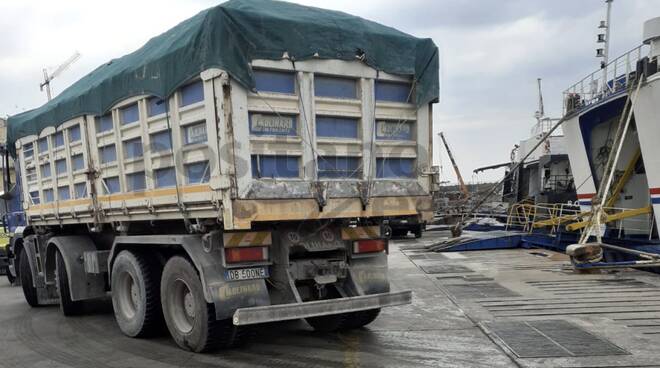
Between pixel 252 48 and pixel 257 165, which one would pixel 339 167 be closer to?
pixel 257 165

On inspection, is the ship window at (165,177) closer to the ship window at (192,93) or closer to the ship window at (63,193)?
the ship window at (192,93)

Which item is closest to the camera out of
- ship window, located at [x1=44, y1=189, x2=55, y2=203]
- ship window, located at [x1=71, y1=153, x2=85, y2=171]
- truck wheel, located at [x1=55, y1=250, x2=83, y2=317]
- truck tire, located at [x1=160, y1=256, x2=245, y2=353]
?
truck tire, located at [x1=160, y1=256, x2=245, y2=353]

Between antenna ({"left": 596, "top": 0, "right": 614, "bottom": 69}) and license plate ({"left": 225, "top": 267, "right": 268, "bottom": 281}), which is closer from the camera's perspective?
license plate ({"left": 225, "top": 267, "right": 268, "bottom": 281})

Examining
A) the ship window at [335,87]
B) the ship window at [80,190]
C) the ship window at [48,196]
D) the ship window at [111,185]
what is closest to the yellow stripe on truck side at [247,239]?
the ship window at [335,87]

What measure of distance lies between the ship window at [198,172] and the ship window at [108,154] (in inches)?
68.6

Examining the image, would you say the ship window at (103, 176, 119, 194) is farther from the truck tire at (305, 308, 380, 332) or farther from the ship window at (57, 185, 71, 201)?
the truck tire at (305, 308, 380, 332)

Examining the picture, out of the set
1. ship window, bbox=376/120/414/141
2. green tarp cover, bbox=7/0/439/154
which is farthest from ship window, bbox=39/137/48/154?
ship window, bbox=376/120/414/141

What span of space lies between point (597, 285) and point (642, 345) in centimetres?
393

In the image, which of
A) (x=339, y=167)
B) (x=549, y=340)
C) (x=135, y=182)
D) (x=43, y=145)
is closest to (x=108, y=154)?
(x=135, y=182)

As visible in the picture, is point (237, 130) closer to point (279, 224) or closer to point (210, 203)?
point (210, 203)

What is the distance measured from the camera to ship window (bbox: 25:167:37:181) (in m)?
9.03

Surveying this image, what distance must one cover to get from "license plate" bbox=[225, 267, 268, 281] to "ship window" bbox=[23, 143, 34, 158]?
5467 mm

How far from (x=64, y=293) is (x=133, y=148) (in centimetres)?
322

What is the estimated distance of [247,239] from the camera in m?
5.42
